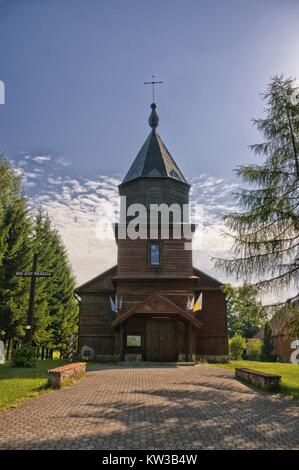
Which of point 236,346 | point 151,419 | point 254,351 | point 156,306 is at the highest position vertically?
point 156,306

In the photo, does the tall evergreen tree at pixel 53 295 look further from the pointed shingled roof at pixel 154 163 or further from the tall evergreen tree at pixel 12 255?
the pointed shingled roof at pixel 154 163

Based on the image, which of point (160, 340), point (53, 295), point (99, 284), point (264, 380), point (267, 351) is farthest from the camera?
point (267, 351)

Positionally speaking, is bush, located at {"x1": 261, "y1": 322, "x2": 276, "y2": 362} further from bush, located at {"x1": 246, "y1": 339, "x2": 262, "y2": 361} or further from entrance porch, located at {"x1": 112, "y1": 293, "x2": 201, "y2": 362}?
entrance porch, located at {"x1": 112, "y1": 293, "x2": 201, "y2": 362}

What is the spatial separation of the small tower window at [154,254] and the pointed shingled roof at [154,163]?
484 cm

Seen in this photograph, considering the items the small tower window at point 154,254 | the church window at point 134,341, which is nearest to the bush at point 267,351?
the small tower window at point 154,254

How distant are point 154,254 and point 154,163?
273 inches

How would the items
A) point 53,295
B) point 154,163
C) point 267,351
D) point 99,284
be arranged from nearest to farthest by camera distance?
point 99,284, point 154,163, point 53,295, point 267,351

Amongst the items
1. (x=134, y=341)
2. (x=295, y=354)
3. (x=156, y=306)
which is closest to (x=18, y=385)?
(x=156, y=306)

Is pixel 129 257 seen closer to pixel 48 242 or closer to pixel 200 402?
pixel 48 242

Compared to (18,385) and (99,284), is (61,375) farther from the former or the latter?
(99,284)

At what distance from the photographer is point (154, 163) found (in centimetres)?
2641

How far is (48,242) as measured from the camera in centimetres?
3203
